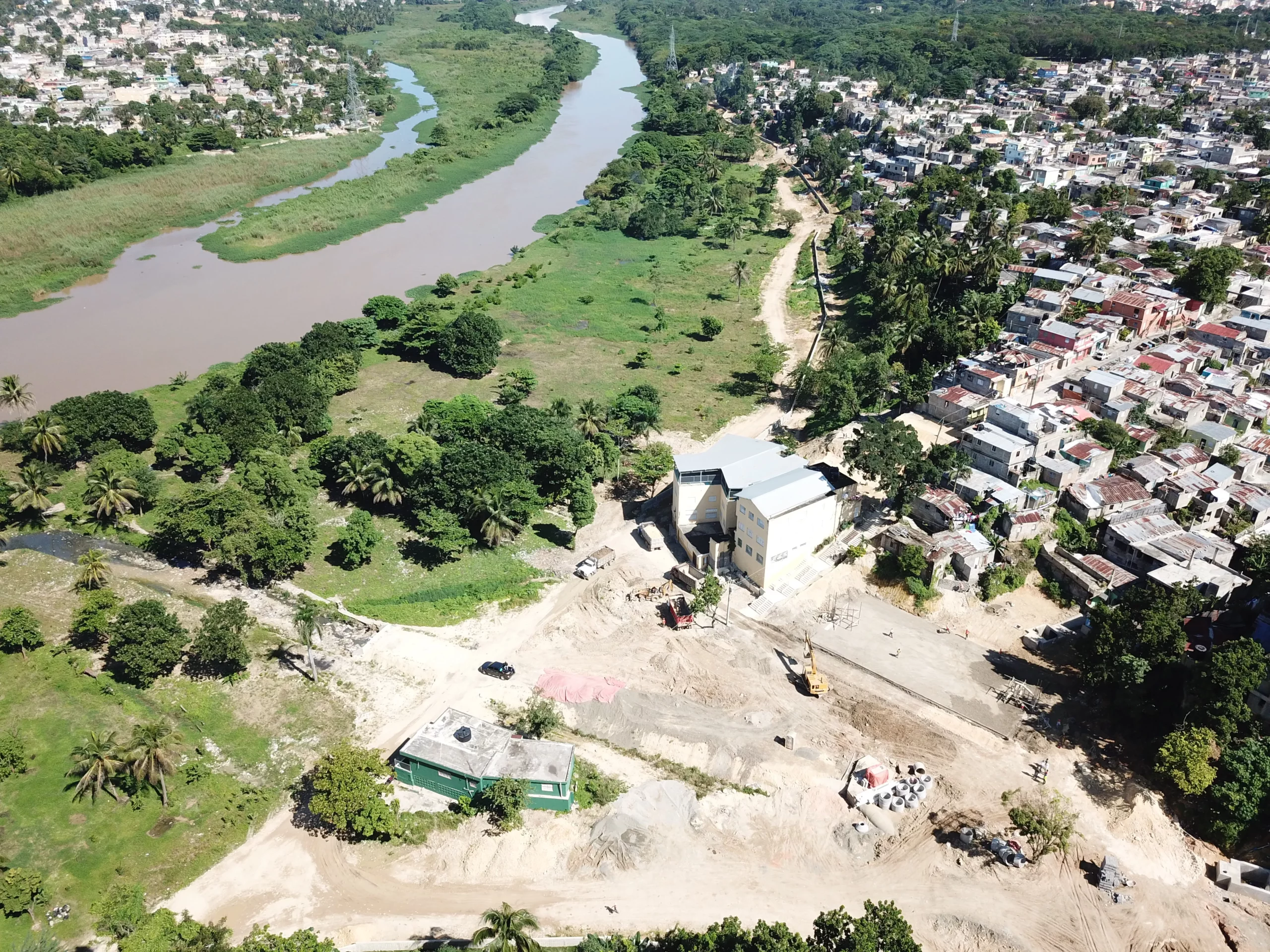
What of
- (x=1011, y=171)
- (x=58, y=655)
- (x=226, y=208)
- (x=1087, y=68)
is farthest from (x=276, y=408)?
(x=1087, y=68)

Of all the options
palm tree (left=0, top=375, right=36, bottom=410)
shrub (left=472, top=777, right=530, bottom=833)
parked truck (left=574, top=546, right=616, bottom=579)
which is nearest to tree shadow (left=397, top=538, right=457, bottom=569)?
parked truck (left=574, top=546, right=616, bottom=579)

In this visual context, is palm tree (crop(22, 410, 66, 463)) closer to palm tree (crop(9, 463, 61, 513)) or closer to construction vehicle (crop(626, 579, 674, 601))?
palm tree (crop(9, 463, 61, 513))

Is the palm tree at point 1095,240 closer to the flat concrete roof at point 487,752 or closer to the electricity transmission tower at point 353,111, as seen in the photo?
the flat concrete roof at point 487,752

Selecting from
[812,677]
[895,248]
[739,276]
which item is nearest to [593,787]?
[812,677]

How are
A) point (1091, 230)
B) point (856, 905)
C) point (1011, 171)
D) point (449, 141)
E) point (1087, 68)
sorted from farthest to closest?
Result: 1. point (1087, 68)
2. point (449, 141)
3. point (1011, 171)
4. point (1091, 230)
5. point (856, 905)

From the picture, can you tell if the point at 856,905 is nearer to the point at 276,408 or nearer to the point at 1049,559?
the point at 1049,559
